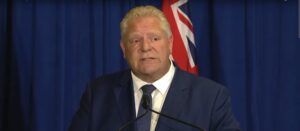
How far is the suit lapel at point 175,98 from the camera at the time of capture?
4.87 feet

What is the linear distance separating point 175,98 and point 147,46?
21cm

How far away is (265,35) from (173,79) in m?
1.29

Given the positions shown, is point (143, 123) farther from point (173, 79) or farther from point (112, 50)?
point (112, 50)

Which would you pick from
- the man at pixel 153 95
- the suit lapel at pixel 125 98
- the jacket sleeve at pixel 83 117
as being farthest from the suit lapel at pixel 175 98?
the jacket sleeve at pixel 83 117

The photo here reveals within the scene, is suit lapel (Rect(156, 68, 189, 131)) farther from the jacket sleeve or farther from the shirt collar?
the jacket sleeve

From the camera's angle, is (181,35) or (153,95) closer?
(153,95)

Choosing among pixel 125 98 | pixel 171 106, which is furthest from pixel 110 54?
pixel 171 106

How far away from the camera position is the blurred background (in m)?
2.71

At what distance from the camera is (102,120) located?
158cm

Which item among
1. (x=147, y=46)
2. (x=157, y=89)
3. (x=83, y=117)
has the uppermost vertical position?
(x=147, y=46)

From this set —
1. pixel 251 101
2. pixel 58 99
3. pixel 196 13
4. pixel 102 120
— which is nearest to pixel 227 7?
pixel 196 13

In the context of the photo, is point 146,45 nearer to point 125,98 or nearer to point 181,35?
point 125,98

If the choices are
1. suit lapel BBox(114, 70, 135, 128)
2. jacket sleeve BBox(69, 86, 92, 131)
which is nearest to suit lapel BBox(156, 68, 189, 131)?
suit lapel BBox(114, 70, 135, 128)

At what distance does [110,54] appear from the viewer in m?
2.75
